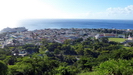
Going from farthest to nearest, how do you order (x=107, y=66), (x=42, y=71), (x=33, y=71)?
(x=42, y=71), (x=33, y=71), (x=107, y=66)

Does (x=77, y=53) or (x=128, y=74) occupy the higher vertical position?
(x=128, y=74)

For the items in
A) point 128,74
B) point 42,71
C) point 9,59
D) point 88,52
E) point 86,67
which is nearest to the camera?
point 128,74

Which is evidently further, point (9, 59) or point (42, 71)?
point (9, 59)

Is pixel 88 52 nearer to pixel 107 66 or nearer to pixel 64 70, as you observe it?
pixel 64 70

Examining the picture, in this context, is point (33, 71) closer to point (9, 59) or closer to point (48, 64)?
point (48, 64)

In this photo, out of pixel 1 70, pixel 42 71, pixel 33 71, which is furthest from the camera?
pixel 42 71

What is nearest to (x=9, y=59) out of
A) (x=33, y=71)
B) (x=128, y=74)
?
(x=33, y=71)

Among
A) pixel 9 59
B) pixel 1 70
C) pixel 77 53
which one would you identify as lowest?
pixel 77 53

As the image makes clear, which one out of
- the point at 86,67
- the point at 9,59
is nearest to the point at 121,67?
the point at 86,67

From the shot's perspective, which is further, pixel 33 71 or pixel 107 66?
pixel 33 71
